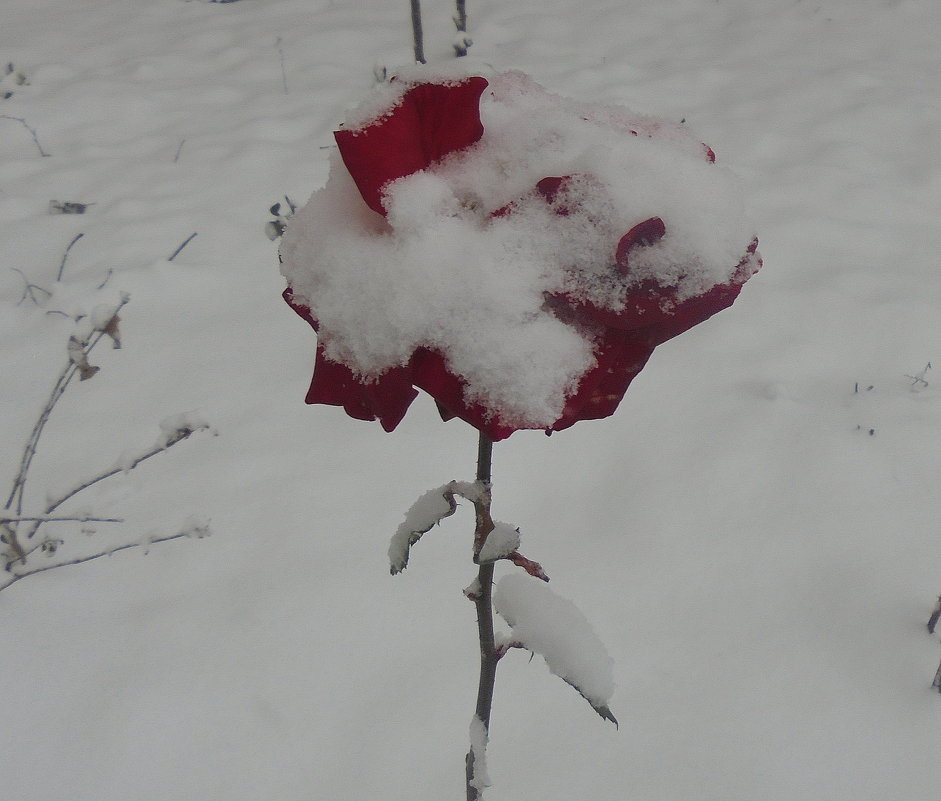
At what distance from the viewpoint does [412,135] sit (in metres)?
0.47

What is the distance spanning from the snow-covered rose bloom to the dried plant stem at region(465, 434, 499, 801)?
0.10 meters

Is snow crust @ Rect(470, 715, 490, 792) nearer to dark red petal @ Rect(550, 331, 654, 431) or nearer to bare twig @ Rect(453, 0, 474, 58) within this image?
dark red petal @ Rect(550, 331, 654, 431)

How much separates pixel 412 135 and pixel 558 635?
40 centimetres

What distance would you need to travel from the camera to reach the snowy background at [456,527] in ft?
3.30

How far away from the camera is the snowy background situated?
100cm

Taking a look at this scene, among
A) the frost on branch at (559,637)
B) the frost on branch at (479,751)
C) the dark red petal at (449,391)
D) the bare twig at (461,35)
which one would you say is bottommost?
the frost on branch at (479,751)

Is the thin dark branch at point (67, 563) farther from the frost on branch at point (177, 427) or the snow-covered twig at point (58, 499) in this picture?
the frost on branch at point (177, 427)

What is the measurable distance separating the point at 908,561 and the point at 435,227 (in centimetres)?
105

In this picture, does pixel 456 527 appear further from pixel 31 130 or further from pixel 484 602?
pixel 31 130

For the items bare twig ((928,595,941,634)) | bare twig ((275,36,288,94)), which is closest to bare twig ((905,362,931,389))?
bare twig ((928,595,941,634))

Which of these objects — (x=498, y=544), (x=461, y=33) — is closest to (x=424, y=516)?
(x=498, y=544)

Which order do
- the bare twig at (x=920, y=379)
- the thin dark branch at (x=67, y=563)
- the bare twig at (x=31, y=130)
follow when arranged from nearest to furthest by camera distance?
1. the thin dark branch at (x=67, y=563)
2. the bare twig at (x=920, y=379)
3. the bare twig at (x=31, y=130)

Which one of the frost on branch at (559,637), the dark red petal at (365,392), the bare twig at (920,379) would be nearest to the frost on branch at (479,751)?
the frost on branch at (559,637)

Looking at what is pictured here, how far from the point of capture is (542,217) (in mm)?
444
